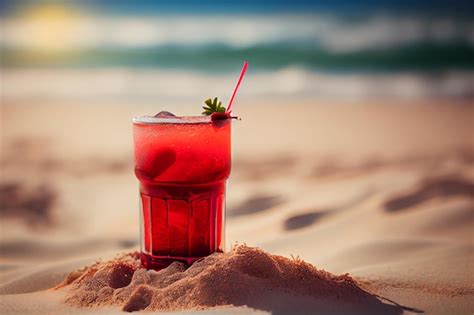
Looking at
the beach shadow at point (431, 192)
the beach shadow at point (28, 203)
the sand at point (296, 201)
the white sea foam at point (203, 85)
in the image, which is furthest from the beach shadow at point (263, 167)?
the white sea foam at point (203, 85)

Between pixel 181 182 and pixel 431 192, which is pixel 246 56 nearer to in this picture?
pixel 431 192

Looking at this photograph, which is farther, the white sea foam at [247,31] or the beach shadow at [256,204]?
the white sea foam at [247,31]

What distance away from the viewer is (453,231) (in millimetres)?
4133

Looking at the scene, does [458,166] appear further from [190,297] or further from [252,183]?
[190,297]

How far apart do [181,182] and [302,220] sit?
1.78m

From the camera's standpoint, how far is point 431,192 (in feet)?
17.3

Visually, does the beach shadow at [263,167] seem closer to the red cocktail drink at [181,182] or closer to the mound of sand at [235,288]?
the red cocktail drink at [181,182]

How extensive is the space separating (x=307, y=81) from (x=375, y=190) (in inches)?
290

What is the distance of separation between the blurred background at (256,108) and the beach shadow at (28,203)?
0.02 m

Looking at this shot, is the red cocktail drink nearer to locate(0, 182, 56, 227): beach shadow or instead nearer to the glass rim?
the glass rim

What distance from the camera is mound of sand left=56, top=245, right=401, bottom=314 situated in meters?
2.63

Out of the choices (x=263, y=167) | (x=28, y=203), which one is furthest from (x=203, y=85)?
(x=28, y=203)

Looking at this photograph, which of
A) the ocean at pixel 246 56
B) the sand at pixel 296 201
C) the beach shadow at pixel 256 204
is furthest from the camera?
the ocean at pixel 246 56

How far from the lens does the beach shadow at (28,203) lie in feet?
17.1
